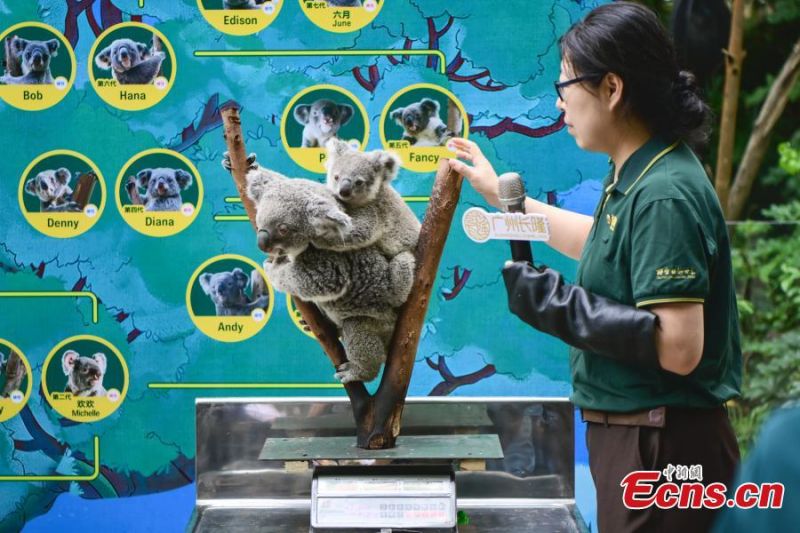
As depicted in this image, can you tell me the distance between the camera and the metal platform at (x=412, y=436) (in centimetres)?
200

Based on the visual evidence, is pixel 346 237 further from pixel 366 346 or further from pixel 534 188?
pixel 534 188

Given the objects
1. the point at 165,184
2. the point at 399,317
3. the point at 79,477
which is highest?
the point at 165,184

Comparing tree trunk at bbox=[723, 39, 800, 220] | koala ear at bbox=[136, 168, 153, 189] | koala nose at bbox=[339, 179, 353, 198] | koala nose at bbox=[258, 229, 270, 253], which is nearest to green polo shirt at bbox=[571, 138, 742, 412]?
koala nose at bbox=[339, 179, 353, 198]

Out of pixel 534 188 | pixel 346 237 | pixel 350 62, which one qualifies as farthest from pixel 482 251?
pixel 346 237

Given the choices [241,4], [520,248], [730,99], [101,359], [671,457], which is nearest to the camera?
[671,457]

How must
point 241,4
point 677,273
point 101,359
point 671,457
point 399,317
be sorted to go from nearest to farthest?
point 677,273, point 671,457, point 399,317, point 241,4, point 101,359

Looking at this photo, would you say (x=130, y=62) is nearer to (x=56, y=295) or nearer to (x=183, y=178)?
(x=183, y=178)

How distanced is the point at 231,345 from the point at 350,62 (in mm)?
878

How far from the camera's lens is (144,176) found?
259 centimetres

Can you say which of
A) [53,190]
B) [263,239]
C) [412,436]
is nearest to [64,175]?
[53,190]

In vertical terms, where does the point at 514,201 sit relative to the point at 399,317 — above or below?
above

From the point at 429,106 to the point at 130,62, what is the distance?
2.82 feet

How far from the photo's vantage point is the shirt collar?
62.4 inches

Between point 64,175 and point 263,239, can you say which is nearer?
point 263,239
